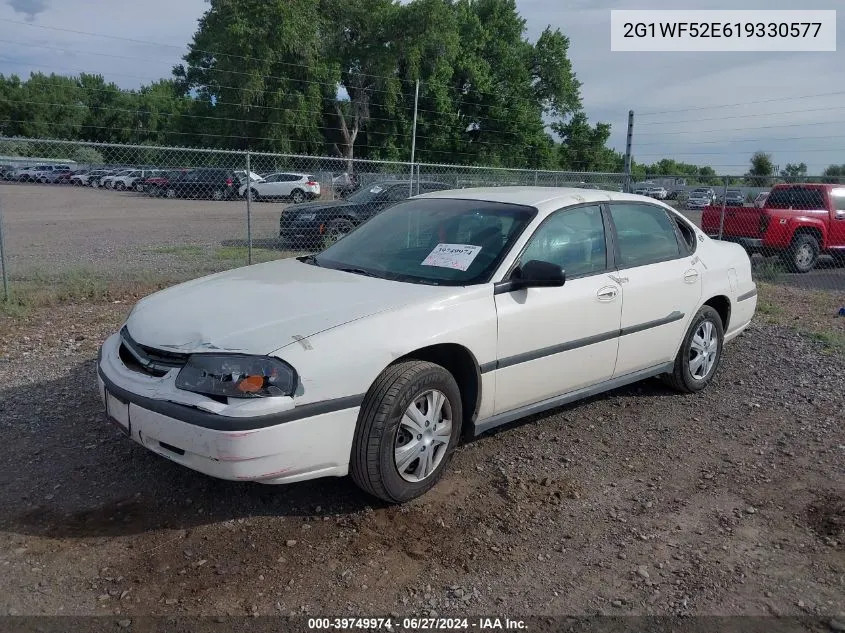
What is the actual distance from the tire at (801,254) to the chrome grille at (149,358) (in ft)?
38.1

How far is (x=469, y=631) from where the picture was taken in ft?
8.82

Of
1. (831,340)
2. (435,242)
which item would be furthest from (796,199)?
(435,242)

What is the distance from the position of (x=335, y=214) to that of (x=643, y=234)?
27.1 ft

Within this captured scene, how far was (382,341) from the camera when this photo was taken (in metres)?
3.34

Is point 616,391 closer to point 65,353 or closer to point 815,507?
point 815,507

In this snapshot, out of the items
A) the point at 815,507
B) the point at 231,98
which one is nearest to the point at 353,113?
the point at 231,98

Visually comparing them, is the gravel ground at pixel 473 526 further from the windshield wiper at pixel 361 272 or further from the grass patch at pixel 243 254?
the grass patch at pixel 243 254

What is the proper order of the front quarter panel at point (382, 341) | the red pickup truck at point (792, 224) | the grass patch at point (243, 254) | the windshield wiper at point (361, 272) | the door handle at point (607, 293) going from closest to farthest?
the front quarter panel at point (382, 341)
the windshield wiper at point (361, 272)
the door handle at point (607, 293)
the grass patch at point (243, 254)
the red pickup truck at point (792, 224)

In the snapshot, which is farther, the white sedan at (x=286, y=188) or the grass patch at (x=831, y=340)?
the white sedan at (x=286, y=188)

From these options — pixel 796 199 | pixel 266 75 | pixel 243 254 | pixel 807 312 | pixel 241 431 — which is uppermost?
pixel 266 75

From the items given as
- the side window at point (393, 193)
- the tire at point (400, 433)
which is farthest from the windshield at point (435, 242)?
the side window at point (393, 193)

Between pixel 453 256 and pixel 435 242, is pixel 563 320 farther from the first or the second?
pixel 435 242

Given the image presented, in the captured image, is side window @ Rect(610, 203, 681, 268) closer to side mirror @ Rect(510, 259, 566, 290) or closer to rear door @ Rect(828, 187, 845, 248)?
side mirror @ Rect(510, 259, 566, 290)

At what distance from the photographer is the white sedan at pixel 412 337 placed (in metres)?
3.10
